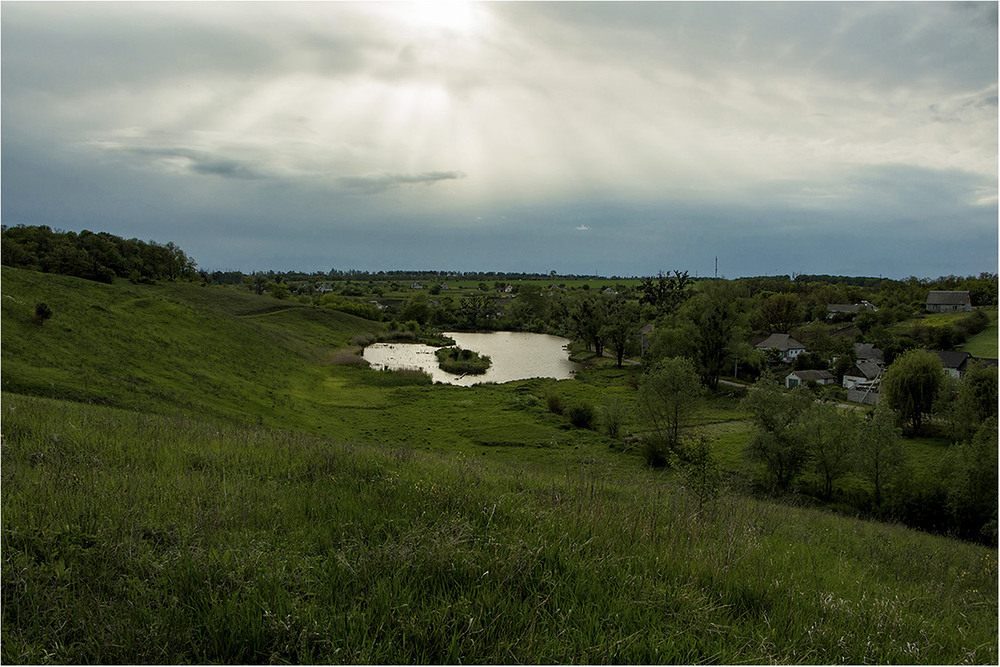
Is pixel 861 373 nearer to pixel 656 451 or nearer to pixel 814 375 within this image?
pixel 814 375

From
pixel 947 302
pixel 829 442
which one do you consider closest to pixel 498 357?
pixel 829 442

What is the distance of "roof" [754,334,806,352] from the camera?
7494cm

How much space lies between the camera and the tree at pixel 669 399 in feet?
114

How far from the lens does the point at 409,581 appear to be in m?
3.31

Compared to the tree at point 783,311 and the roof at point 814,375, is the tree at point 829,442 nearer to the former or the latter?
the roof at point 814,375

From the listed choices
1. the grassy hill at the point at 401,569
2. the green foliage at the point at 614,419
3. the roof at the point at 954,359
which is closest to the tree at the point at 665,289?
the roof at the point at 954,359

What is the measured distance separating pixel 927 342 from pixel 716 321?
35.5 metres

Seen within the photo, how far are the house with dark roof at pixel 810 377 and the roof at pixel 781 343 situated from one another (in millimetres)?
12695

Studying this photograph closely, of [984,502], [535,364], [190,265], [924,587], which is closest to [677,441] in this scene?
[984,502]

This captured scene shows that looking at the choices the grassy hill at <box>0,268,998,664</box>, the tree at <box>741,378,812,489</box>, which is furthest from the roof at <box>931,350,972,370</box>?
the grassy hill at <box>0,268,998,664</box>

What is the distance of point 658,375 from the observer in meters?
36.0

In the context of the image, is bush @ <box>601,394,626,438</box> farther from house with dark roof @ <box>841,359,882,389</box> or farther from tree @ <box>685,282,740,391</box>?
house with dark roof @ <box>841,359,882,389</box>

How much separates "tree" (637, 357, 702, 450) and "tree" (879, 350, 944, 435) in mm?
19628

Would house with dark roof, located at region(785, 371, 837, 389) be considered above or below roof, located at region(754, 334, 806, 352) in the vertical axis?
below
